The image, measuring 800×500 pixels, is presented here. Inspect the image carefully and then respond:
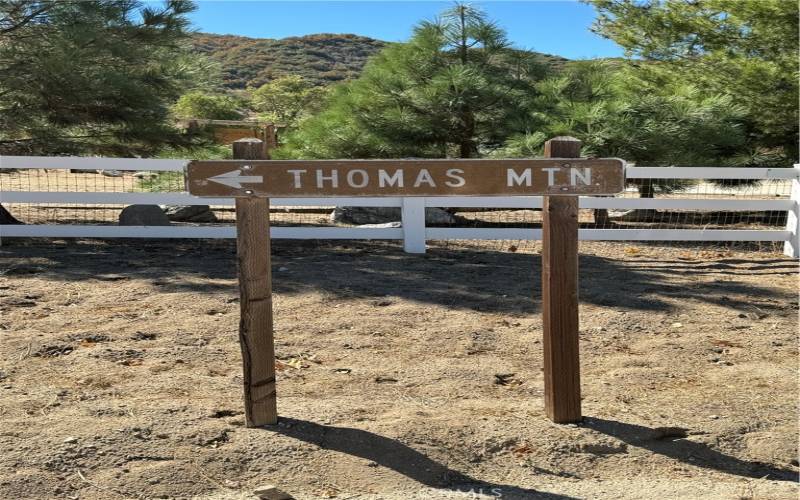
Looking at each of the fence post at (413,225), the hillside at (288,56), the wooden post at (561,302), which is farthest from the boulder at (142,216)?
the hillside at (288,56)

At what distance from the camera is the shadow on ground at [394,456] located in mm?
3232

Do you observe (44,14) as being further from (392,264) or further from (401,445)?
(401,445)

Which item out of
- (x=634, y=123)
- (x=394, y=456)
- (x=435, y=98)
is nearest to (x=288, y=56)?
(x=435, y=98)

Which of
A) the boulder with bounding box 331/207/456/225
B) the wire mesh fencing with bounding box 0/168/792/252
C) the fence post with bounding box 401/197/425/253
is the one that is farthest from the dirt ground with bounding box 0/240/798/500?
the boulder with bounding box 331/207/456/225

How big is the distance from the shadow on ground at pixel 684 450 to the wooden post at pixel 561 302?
18cm

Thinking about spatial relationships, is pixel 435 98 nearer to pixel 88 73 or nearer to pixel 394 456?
pixel 88 73

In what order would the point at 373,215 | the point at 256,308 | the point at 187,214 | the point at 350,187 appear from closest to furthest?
the point at 350,187 → the point at 256,308 → the point at 373,215 → the point at 187,214

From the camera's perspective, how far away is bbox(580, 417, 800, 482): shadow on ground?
348 cm

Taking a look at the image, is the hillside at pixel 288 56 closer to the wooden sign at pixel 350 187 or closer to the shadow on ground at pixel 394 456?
the wooden sign at pixel 350 187

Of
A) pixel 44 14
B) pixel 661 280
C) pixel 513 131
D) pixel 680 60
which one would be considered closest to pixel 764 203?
pixel 661 280

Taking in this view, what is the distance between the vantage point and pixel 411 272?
7230mm

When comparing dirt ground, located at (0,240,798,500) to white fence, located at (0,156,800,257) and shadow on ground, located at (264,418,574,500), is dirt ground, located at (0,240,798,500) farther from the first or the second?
white fence, located at (0,156,800,257)

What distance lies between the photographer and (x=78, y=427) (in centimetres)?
363

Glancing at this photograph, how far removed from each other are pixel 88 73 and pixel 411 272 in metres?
4.36
